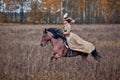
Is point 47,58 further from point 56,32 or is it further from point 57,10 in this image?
point 57,10

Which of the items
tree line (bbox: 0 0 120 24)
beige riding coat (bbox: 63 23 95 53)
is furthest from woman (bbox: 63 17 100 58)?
tree line (bbox: 0 0 120 24)

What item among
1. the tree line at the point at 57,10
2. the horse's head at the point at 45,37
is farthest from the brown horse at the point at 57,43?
the tree line at the point at 57,10

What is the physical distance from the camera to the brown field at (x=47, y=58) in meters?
3.71

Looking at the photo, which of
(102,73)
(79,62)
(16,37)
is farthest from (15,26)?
(102,73)

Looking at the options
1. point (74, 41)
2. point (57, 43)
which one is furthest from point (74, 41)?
point (57, 43)

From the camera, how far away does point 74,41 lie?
12.1ft

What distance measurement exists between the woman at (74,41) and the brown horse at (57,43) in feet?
0.13

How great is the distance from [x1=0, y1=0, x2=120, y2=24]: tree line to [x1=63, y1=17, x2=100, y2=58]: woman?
0.11 meters

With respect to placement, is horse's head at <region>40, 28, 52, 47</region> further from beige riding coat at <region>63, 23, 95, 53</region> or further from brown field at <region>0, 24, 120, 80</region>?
beige riding coat at <region>63, 23, 95, 53</region>

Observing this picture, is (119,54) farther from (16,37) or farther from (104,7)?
(16,37)

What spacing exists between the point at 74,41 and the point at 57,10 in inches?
13.5

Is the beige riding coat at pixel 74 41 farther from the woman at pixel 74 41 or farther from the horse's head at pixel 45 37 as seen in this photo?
the horse's head at pixel 45 37

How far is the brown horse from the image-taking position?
370cm

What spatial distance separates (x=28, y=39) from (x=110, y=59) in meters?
0.78
